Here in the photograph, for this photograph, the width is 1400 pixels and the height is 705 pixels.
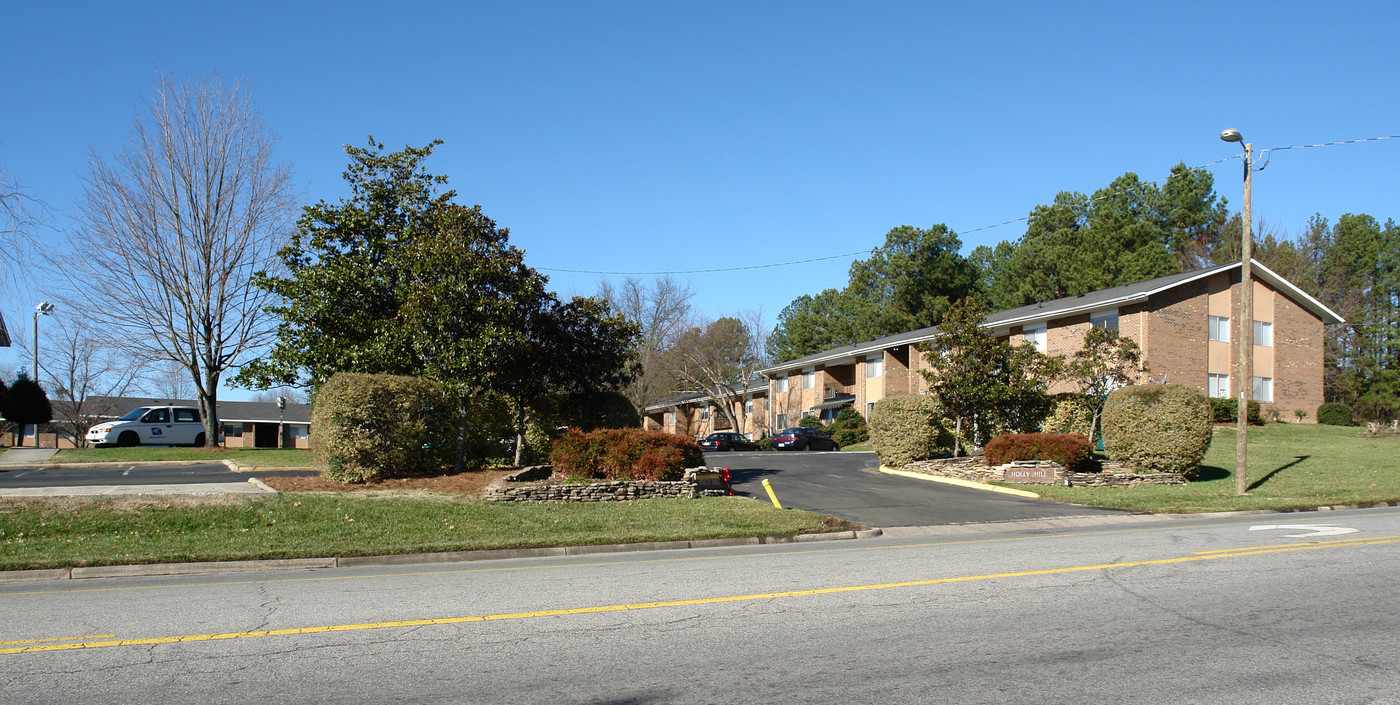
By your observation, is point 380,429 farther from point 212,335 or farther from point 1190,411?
point 1190,411

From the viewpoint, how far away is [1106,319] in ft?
121

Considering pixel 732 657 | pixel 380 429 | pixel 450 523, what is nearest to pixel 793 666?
pixel 732 657

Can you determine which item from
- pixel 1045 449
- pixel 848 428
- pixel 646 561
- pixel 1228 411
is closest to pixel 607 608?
pixel 646 561

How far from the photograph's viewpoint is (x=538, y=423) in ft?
79.6

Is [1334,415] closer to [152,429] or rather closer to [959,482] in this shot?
[959,482]

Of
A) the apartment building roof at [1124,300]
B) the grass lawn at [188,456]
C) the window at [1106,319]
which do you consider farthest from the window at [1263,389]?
the grass lawn at [188,456]

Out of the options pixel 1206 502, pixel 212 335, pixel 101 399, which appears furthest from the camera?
pixel 101 399

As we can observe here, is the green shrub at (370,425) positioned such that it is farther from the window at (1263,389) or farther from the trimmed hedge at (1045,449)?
the window at (1263,389)

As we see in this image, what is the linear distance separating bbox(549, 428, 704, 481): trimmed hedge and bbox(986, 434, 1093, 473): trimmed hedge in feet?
31.0

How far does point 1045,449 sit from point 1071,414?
727 centimetres

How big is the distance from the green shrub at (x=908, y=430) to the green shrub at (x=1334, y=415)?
2379cm

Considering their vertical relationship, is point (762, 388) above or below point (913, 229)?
→ below

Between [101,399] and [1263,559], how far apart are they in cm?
6887

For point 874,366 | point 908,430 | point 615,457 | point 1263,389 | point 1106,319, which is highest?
point 1106,319
